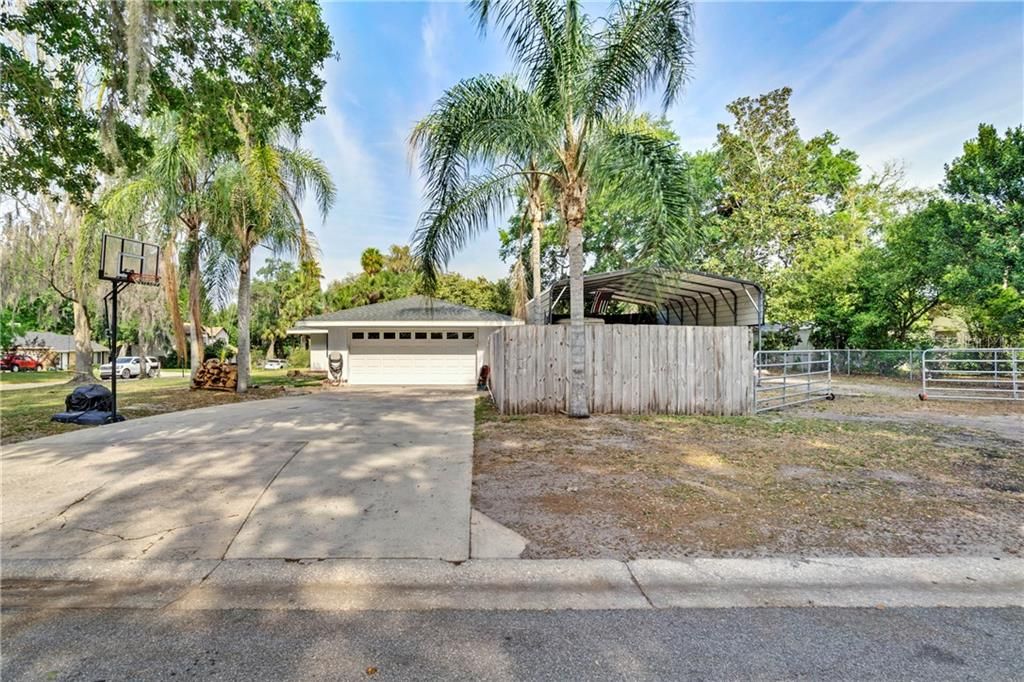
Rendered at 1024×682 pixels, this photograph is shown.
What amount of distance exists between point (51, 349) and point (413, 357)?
43.2 meters

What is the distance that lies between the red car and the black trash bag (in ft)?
118

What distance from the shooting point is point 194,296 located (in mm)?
12852

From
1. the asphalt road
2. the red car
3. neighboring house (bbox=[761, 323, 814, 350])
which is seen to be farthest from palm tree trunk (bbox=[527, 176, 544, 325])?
the red car

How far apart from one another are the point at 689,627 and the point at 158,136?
1400cm

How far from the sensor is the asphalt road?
82.1 inches

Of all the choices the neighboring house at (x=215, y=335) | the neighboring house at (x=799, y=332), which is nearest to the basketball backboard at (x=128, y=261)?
the neighboring house at (x=799, y=332)

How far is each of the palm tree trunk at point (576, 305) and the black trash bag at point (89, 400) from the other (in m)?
7.89

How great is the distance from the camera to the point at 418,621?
2482mm

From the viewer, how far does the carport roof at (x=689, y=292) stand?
10.7 m

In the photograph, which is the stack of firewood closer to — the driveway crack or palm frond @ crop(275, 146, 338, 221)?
palm frond @ crop(275, 146, 338, 221)

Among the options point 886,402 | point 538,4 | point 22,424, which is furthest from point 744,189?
point 22,424

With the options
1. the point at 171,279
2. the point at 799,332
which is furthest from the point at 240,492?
the point at 799,332

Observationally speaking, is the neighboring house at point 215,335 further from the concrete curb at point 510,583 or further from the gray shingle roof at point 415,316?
the concrete curb at point 510,583

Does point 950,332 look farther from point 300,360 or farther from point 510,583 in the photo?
point 300,360
